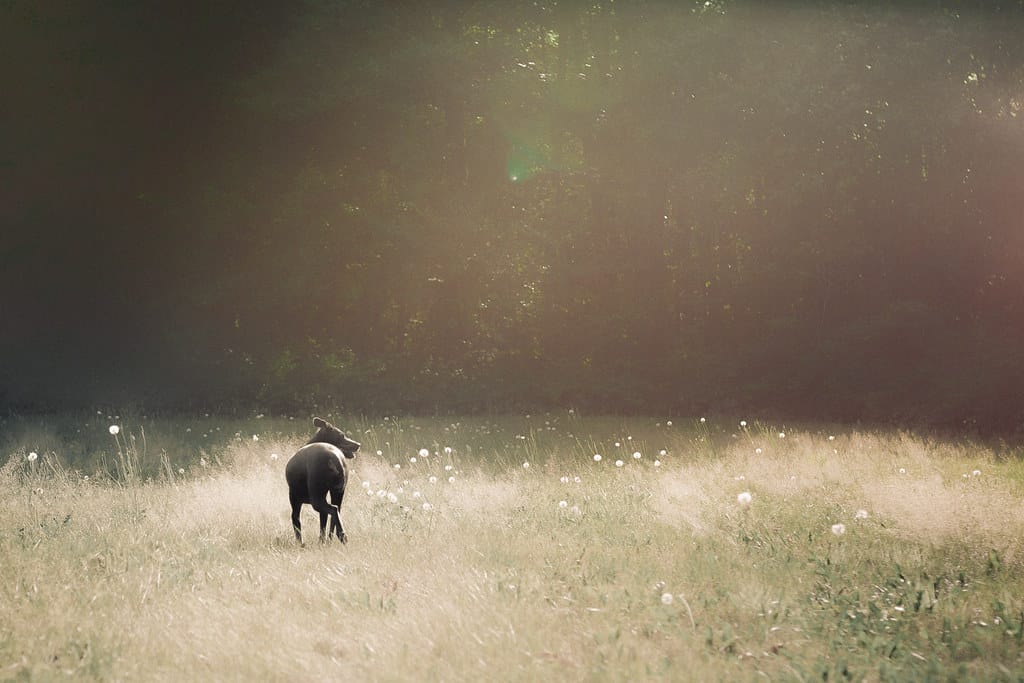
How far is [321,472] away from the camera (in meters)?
5.54

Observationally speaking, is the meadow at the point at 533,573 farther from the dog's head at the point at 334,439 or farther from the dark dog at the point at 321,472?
the dog's head at the point at 334,439

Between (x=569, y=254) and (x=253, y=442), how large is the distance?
7.64 m

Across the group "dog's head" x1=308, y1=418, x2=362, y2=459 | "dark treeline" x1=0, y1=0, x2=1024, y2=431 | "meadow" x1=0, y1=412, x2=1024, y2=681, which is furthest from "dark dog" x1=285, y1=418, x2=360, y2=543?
"dark treeline" x1=0, y1=0, x2=1024, y2=431

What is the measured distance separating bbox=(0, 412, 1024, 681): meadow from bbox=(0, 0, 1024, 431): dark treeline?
7.03m

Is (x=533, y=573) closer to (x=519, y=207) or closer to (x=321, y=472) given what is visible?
(x=321, y=472)

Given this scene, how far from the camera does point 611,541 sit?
6.18 meters

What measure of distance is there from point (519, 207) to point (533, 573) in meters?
11.6

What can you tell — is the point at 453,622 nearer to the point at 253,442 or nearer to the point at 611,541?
the point at 611,541

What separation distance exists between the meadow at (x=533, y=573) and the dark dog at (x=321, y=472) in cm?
35

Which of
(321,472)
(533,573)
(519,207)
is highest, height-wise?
(519,207)

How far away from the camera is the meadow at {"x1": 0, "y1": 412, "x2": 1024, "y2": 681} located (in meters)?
4.14

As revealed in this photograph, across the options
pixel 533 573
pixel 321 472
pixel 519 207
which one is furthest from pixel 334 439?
pixel 519 207

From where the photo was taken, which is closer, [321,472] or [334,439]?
[321,472]

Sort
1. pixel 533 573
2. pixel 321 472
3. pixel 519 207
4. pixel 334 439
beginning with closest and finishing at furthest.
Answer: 1. pixel 533 573
2. pixel 321 472
3. pixel 334 439
4. pixel 519 207
